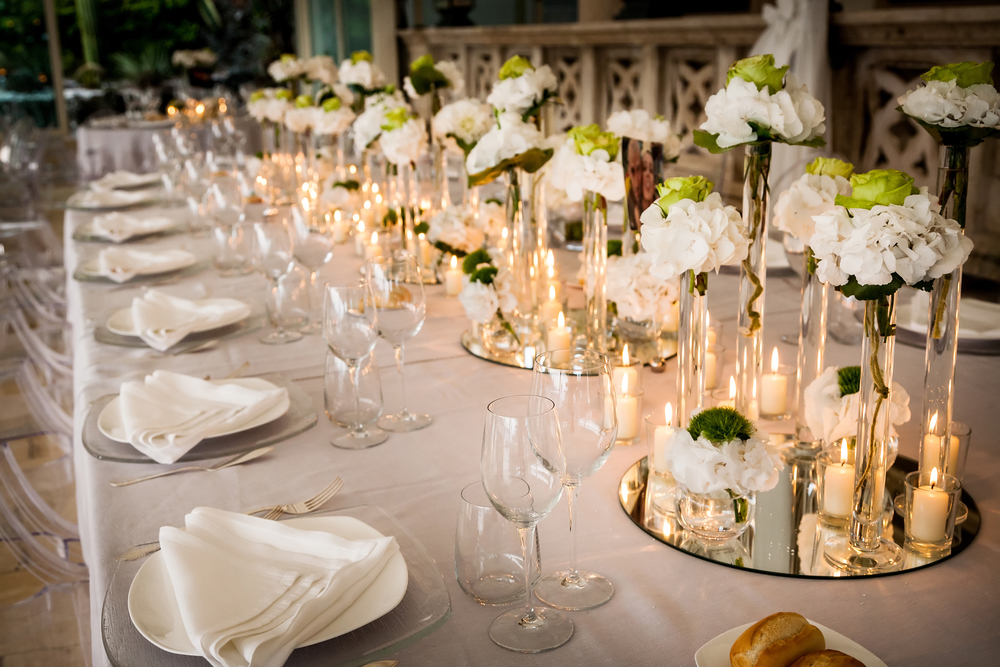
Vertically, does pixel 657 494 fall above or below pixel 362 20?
below

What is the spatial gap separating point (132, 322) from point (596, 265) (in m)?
0.97

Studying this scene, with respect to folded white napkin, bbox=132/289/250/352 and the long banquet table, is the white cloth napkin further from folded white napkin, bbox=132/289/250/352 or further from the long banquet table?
folded white napkin, bbox=132/289/250/352

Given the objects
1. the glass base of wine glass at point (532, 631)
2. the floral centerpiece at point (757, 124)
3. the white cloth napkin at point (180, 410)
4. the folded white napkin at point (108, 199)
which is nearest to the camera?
the glass base of wine glass at point (532, 631)

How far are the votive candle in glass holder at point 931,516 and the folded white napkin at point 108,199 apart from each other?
297 centimetres

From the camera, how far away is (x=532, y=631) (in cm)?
85

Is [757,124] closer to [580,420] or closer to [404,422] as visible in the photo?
[580,420]

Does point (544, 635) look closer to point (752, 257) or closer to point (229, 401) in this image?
point (752, 257)

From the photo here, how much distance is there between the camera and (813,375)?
1.26 m

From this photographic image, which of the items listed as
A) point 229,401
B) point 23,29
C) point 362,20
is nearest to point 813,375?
point 229,401

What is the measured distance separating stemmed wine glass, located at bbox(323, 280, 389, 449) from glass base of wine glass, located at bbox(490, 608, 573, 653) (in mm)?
479

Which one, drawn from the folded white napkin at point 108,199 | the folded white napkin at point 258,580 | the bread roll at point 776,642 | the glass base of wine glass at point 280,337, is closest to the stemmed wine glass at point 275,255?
the glass base of wine glass at point 280,337

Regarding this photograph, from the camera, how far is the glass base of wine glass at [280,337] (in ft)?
5.76

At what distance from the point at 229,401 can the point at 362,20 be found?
7869mm

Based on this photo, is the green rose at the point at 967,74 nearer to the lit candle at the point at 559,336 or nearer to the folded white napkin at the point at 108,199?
the lit candle at the point at 559,336
